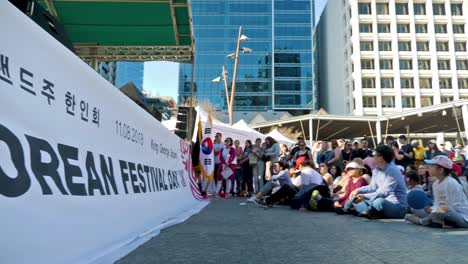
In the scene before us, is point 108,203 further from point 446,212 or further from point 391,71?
point 391,71

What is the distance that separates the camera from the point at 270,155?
971cm

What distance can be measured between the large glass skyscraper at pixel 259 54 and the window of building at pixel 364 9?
44.0 feet

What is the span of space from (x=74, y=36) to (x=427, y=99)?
163 ft

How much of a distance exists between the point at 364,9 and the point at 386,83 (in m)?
11.0

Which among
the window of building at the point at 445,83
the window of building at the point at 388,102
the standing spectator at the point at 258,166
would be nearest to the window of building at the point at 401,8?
the window of building at the point at 445,83

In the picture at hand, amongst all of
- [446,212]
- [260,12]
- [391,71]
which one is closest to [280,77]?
[260,12]

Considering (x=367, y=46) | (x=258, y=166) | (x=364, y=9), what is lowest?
(x=258, y=166)

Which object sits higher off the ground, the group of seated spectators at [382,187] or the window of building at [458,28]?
the window of building at [458,28]

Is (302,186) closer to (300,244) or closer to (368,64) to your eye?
(300,244)

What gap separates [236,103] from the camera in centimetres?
6228

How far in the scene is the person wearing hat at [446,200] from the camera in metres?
4.29

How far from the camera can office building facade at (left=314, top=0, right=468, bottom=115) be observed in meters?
47.5

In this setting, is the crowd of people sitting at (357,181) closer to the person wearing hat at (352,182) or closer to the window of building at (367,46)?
the person wearing hat at (352,182)

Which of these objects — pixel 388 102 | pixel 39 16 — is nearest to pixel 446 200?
pixel 39 16
